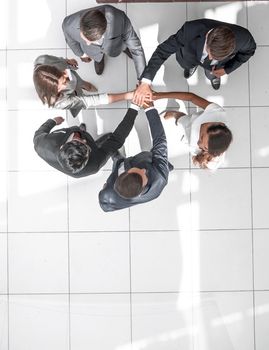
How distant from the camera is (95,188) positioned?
11.9ft

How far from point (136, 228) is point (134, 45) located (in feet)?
5.21

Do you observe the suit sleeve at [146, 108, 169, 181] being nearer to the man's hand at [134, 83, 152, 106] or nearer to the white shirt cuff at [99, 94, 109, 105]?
the man's hand at [134, 83, 152, 106]

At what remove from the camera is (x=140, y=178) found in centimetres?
253

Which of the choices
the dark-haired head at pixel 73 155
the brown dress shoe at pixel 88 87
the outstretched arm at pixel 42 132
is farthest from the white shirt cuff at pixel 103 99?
the dark-haired head at pixel 73 155

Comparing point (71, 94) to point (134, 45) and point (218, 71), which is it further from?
point (218, 71)

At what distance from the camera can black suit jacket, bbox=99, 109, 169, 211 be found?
8.88ft

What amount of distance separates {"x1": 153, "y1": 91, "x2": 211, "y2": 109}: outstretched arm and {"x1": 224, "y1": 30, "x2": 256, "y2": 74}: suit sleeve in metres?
0.36

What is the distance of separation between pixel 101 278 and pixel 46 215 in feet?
2.51

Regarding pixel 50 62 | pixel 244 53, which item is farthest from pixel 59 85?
pixel 244 53

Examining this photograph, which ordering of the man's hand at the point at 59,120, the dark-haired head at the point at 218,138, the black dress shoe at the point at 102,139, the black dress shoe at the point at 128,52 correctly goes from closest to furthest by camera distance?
the dark-haired head at the point at 218,138
the black dress shoe at the point at 102,139
the man's hand at the point at 59,120
the black dress shoe at the point at 128,52

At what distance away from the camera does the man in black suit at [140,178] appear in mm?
2506

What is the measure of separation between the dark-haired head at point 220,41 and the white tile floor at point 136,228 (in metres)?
0.92

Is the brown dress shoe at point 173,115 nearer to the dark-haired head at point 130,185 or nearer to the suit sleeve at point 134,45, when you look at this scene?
the suit sleeve at point 134,45

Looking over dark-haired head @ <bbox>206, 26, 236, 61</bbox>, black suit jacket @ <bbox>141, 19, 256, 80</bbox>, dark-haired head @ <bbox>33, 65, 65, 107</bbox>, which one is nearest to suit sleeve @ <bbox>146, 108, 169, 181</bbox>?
black suit jacket @ <bbox>141, 19, 256, 80</bbox>
